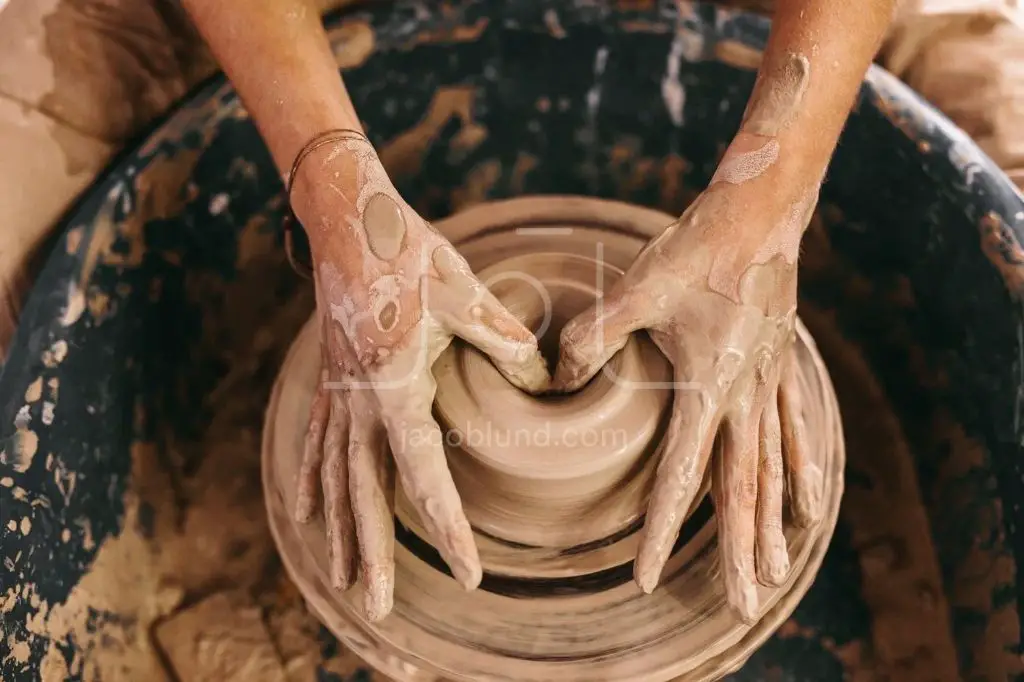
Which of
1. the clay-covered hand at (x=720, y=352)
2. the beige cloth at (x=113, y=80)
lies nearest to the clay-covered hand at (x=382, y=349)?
the clay-covered hand at (x=720, y=352)

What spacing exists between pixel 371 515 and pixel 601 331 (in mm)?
340

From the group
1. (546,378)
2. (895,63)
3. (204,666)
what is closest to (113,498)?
(204,666)

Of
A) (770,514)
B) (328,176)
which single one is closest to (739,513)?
(770,514)

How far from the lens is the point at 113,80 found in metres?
1.27

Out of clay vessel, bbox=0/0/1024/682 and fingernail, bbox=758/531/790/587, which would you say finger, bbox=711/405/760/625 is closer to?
fingernail, bbox=758/531/790/587

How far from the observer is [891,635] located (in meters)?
1.22

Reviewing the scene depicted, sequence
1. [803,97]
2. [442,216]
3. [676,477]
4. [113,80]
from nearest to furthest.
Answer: [676,477]
[803,97]
[113,80]
[442,216]

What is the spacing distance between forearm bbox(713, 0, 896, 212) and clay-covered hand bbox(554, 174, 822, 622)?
0.09 ft

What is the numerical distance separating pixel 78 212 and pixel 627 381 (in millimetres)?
878

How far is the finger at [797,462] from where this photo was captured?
99 centimetres

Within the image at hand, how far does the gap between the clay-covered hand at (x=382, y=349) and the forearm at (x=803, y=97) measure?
35 cm

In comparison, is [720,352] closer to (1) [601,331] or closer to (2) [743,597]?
(1) [601,331]

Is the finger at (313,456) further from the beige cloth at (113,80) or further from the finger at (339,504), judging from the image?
the beige cloth at (113,80)

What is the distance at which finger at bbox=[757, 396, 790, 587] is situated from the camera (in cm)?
90
